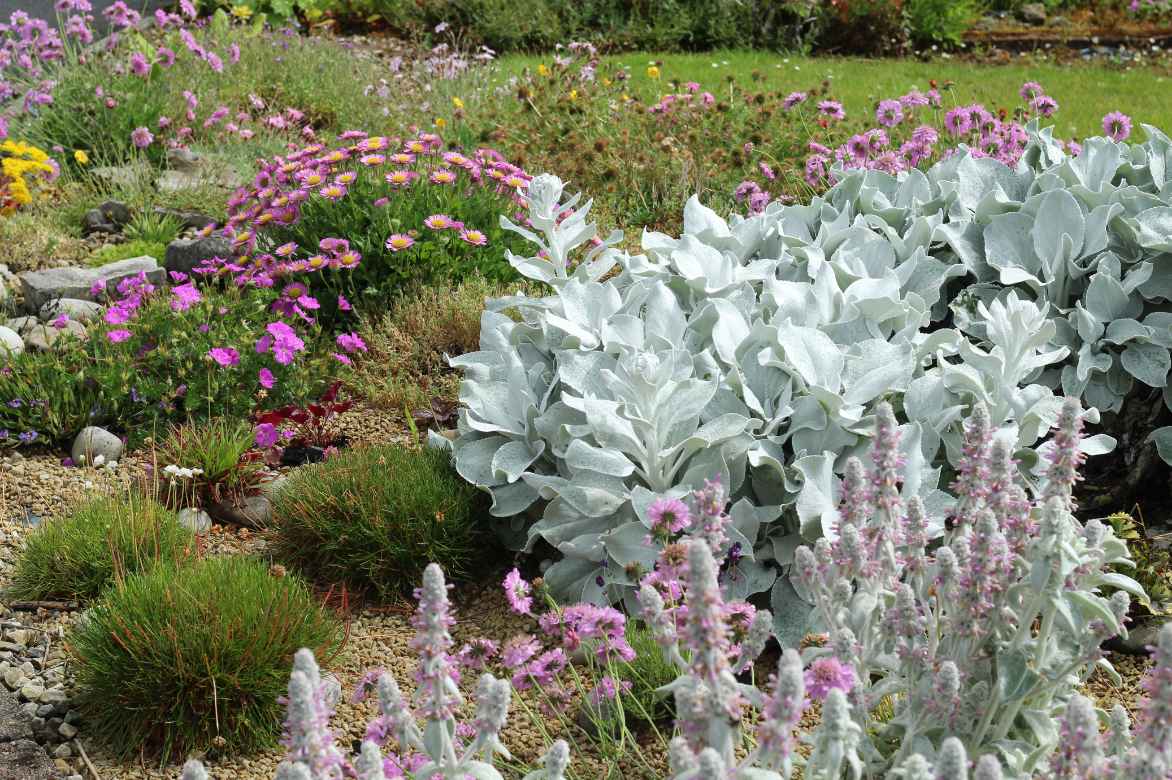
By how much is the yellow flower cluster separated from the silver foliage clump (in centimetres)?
346

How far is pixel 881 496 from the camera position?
1.88m

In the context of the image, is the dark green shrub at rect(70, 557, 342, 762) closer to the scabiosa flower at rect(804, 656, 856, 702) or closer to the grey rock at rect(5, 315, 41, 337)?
the scabiosa flower at rect(804, 656, 856, 702)

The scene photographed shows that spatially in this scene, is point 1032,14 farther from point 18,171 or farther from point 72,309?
point 72,309

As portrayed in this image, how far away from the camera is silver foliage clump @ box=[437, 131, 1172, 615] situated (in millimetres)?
2943

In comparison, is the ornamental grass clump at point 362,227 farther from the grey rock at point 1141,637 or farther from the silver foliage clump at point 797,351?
the grey rock at point 1141,637

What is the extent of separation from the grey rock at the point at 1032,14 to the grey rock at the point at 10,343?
Answer: 36.2 feet

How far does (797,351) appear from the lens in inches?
119

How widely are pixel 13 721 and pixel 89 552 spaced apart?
0.56 m

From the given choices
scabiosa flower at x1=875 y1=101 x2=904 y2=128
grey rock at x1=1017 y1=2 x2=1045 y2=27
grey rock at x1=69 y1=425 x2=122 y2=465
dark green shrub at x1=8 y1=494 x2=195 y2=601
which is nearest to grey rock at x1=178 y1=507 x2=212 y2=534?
dark green shrub at x1=8 y1=494 x2=195 y2=601

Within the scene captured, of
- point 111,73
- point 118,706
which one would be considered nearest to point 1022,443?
point 118,706

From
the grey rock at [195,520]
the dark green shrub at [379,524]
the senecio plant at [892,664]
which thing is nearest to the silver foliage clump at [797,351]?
the dark green shrub at [379,524]

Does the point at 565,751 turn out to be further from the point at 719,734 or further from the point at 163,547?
the point at 163,547

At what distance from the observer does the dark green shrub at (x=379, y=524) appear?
3195 mm

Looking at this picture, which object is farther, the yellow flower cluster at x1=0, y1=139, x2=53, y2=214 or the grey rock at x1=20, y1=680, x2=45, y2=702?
the yellow flower cluster at x1=0, y1=139, x2=53, y2=214
